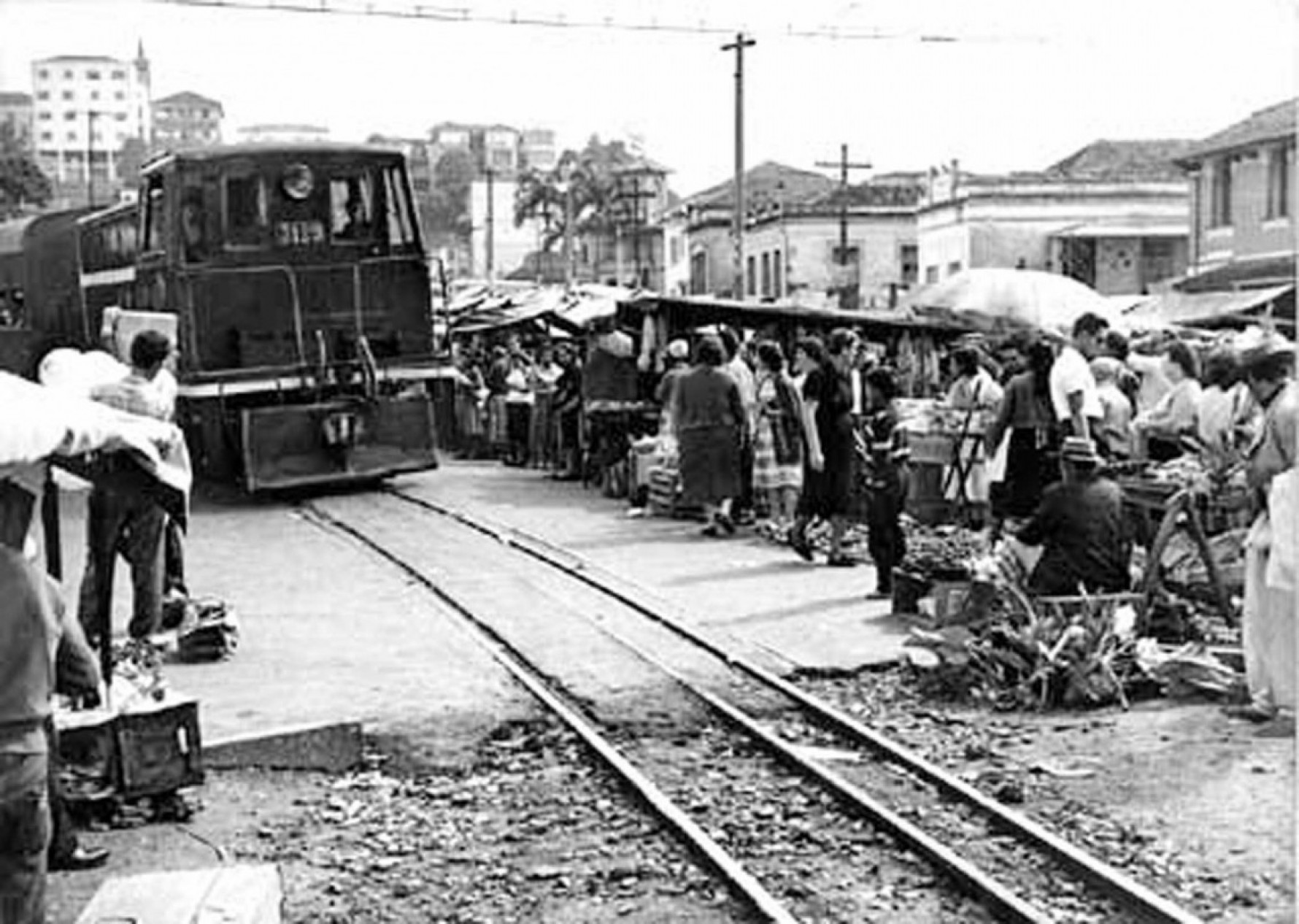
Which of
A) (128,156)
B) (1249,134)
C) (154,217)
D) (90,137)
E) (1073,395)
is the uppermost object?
(90,137)

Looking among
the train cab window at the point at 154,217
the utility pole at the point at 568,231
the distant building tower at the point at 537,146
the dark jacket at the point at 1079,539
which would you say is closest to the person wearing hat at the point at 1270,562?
the dark jacket at the point at 1079,539

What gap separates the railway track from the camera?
5875mm

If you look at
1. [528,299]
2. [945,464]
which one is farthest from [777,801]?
[528,299]

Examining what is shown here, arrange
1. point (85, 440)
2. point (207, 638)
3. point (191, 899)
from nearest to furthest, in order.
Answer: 1. point (191, 899)
2. point (85, 440)
3. point (207, 638)

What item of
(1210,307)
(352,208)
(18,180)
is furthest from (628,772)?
(18,180)

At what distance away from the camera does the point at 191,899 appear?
4.77 meters

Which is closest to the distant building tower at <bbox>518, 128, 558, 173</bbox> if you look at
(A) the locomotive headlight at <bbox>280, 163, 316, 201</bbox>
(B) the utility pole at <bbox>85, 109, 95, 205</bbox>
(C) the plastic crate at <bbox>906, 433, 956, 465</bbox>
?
(B) the utility pole at <bbox>85, 109, 95, 205</bbox>

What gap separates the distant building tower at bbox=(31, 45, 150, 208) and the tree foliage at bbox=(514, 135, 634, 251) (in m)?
17.6

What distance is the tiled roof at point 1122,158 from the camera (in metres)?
46.8

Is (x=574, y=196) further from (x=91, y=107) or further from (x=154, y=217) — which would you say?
(x=154, y=217)

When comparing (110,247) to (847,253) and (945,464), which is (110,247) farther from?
(847,253)

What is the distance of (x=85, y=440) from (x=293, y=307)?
12876 millimetres

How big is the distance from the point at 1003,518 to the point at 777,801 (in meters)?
4.72

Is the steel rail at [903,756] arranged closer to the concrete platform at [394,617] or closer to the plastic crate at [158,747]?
the concrete platform at [394,617]
